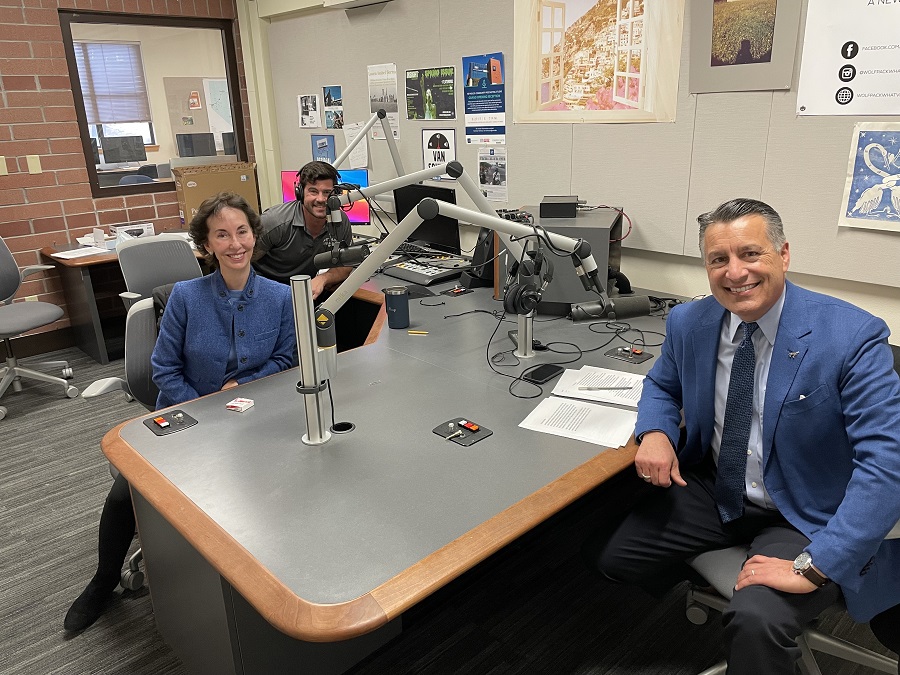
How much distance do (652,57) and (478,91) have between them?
39.1 inches

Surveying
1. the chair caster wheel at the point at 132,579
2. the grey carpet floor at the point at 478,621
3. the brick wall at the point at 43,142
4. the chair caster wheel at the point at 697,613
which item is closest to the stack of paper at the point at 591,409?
the chair caster wheel at the point at 697,613

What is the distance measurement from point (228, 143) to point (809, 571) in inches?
204

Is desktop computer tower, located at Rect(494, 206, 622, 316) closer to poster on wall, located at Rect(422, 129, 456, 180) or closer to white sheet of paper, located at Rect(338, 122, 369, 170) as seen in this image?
poster on wall, located at Rect(422, 129, 456, 180)

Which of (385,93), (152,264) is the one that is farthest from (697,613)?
(385,93)

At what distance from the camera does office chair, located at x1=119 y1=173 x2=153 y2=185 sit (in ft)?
15.8

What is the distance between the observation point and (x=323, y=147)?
4.57 metres

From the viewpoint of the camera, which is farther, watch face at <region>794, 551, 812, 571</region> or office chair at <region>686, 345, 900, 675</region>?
office chair at <region>686, 345, 900, 675</region>

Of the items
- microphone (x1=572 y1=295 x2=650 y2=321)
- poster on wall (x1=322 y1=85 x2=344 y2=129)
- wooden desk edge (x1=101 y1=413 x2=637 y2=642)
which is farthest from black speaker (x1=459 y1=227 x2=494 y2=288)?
poster on wall (x1=322 y1=85 x2=344 y2=129)

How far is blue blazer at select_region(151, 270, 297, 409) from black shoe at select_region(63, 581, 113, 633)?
0.62 meters

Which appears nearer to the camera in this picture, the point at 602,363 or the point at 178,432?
the point at 178,432

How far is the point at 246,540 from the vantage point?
1306mm

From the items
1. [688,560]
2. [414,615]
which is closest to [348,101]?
[414,615]

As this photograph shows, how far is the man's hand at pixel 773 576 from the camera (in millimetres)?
1376

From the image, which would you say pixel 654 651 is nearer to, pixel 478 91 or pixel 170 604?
pixel 170 604
